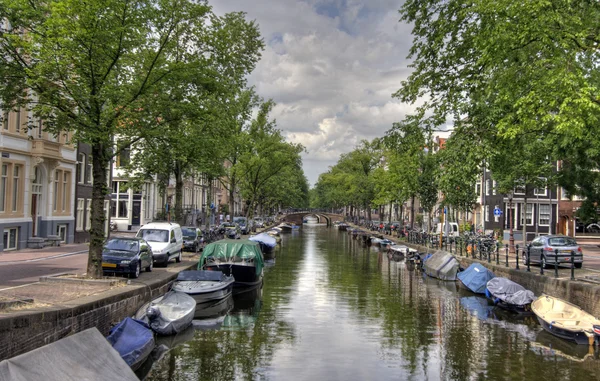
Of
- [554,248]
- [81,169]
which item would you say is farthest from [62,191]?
[554,248]

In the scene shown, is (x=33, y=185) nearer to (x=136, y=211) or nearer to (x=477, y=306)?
(x=477, y=306)

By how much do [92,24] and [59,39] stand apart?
1.12 meters

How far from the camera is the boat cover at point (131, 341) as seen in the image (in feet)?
41.8

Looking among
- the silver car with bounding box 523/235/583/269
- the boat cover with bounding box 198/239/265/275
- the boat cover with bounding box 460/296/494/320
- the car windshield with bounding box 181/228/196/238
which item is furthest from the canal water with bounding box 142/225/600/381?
Answer: the car windshield with bounding box 181/228/196/238

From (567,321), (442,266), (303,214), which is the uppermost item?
(303,214)

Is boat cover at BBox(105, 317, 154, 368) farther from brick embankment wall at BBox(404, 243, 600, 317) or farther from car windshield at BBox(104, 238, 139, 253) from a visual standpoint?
brick embankment wall at BBox(404, 243, 600, 317)

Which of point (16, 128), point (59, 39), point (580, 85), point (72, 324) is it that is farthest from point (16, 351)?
point (16, 128)

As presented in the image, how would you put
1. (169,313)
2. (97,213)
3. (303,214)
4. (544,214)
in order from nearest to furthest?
(169,313) < (97,213) < (544,214) < (303,214)

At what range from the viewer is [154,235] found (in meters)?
27.8

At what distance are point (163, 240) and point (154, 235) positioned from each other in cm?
60

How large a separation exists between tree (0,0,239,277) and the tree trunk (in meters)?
0.03

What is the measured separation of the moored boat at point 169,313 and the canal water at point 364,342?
0.37 m

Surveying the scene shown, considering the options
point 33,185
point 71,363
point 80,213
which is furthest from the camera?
point 80,213

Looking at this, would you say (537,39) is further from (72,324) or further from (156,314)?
(72,324)
